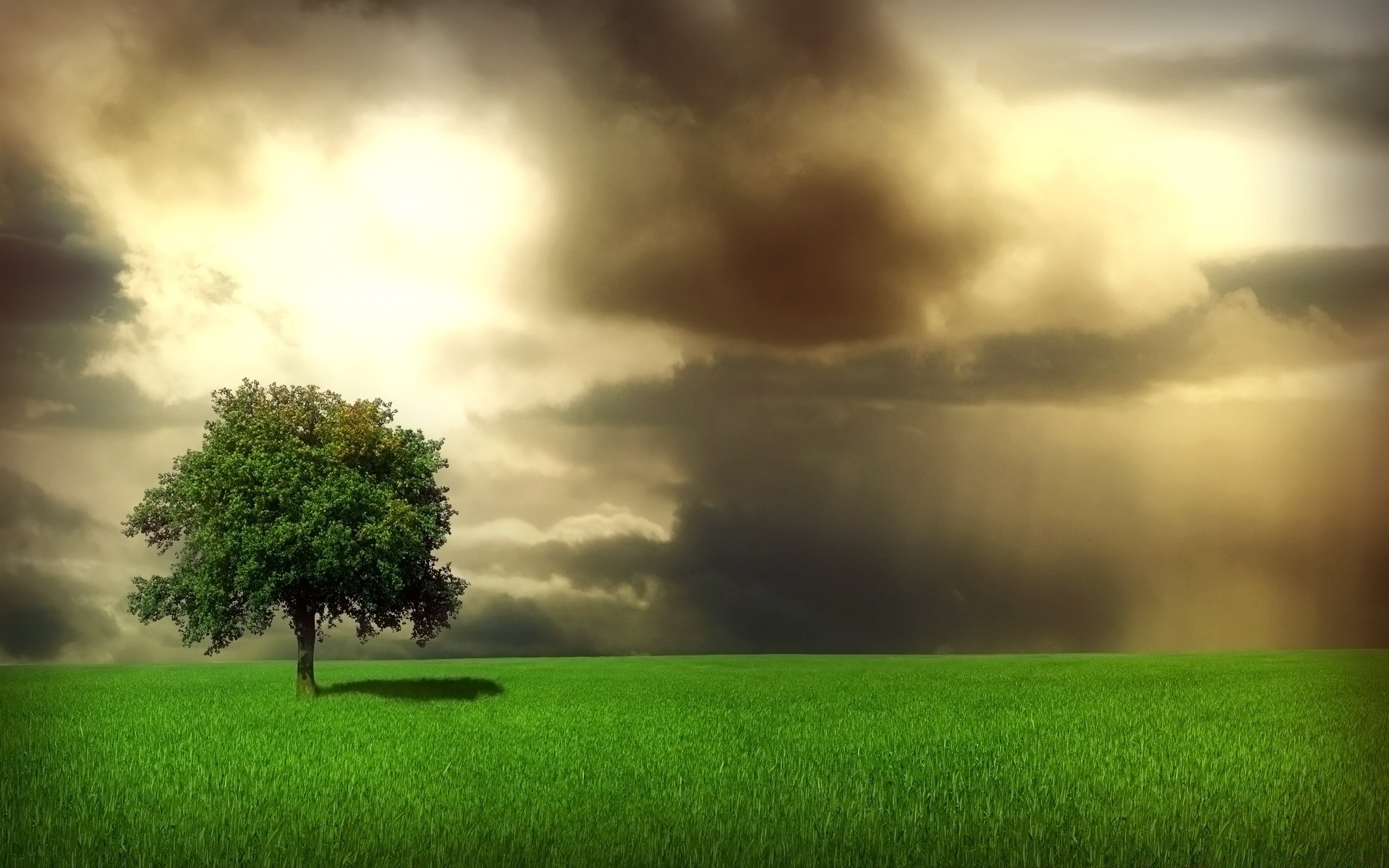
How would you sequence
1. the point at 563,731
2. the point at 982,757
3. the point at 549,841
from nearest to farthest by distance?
the point at 549,841
the point at 982,757
the point at 563,731

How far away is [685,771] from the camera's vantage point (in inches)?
824

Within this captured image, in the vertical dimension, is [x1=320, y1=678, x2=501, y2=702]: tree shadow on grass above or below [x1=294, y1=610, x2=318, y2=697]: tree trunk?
below

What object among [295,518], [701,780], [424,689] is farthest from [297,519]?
[701,780]

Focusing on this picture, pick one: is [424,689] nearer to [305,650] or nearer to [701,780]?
[305,650]

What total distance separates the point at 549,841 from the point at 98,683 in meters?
50.7

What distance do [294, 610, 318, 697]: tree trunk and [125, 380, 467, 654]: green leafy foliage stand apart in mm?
101

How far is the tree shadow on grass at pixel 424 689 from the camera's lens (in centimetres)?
4062

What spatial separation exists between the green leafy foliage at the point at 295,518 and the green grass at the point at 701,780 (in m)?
3.55

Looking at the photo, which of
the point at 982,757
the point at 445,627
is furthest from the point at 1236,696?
the point at 445,627

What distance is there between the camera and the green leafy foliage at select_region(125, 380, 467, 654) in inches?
1382

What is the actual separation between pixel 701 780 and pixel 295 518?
2099 cm

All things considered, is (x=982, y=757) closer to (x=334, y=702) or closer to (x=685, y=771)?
(x=685, y=771)

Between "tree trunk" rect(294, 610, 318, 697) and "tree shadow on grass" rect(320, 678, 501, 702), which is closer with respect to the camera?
"tree trunk" rect(294, 610, 318, 697)

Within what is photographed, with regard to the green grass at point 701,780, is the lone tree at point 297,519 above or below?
above
